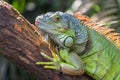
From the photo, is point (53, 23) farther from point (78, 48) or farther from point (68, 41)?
point (78, 48)

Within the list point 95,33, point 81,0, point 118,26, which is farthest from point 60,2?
point 95,33

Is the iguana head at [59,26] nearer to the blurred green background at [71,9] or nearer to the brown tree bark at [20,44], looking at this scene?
the brown tree bark at [20,44]

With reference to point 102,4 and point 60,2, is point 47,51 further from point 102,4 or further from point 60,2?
point 60,2

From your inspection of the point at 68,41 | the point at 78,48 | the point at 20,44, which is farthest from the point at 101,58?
the point at 20,44

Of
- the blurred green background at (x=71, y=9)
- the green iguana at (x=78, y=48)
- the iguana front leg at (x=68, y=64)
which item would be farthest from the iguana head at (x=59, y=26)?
the blurred green background at (x=71, y=9)

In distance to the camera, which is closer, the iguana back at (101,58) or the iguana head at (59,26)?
the iguana head at (59,26)

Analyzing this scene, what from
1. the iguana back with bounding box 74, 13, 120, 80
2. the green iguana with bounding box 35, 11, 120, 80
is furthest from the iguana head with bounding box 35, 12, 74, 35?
the iguana back with bounding box 74, 13, 120, 80

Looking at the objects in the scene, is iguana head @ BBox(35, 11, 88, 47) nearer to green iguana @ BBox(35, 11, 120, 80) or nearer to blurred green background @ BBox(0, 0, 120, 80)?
green iguana @ BBox(35, 11, 120, 80)

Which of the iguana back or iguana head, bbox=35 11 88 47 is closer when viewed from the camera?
iguana head, bbox=35 11 88 47
